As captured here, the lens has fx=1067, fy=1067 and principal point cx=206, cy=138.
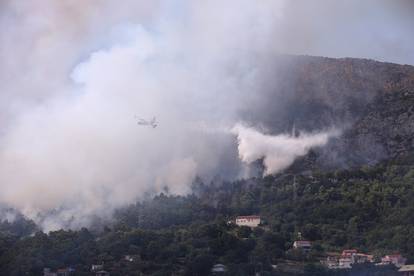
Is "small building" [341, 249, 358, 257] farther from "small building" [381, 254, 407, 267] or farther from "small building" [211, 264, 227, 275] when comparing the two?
"small building" [211, 264, 227, 275]

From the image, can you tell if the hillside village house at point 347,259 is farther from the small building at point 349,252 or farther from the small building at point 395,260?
the small building at point 395,260

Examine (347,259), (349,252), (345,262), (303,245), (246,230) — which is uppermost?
(246,230)

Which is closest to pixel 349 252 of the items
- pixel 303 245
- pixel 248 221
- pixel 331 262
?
pixel 331 262

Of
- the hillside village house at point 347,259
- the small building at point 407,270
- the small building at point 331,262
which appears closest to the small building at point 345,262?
the hillside village house at point 347,259

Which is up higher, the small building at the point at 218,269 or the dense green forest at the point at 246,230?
the dense green forest at the point at 246,230

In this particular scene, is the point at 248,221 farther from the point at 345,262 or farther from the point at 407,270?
the point at 407,270
